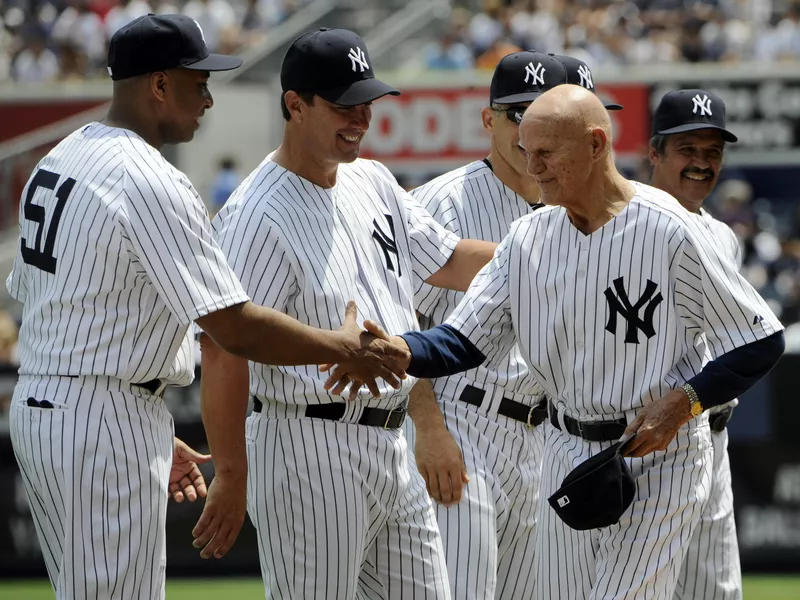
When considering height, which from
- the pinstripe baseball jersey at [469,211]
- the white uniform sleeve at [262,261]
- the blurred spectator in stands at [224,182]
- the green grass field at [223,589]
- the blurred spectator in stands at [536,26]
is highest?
the blurred spectator in stands at [536,26]

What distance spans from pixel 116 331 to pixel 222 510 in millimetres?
719

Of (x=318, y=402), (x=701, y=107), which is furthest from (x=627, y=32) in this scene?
(x=318, y=402)

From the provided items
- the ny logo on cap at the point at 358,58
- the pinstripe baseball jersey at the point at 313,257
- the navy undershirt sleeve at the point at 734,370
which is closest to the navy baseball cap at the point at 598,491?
the navy undershirt sleeve at the point at 734,370

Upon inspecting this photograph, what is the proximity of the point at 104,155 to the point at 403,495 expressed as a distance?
146 cm

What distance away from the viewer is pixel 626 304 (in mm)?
4062

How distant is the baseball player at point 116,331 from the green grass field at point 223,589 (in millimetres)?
4959

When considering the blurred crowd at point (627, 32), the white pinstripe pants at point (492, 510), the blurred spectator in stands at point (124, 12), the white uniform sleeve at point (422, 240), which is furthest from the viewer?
the blurred spectator in stands at point (124, 12)

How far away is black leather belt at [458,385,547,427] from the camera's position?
501cm

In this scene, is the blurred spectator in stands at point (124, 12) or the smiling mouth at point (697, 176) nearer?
the smiling mouth at point (697, 176)

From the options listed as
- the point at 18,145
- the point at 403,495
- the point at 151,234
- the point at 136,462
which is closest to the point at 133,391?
the point at 136,462

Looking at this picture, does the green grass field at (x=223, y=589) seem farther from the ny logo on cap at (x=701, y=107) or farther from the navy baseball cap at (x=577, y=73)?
the navy baseball cap at (x=577, y=73)

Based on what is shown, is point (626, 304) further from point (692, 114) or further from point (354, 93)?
point (692, 114)

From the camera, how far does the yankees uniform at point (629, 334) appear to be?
4016 millimetres

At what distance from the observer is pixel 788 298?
12.6 meters
